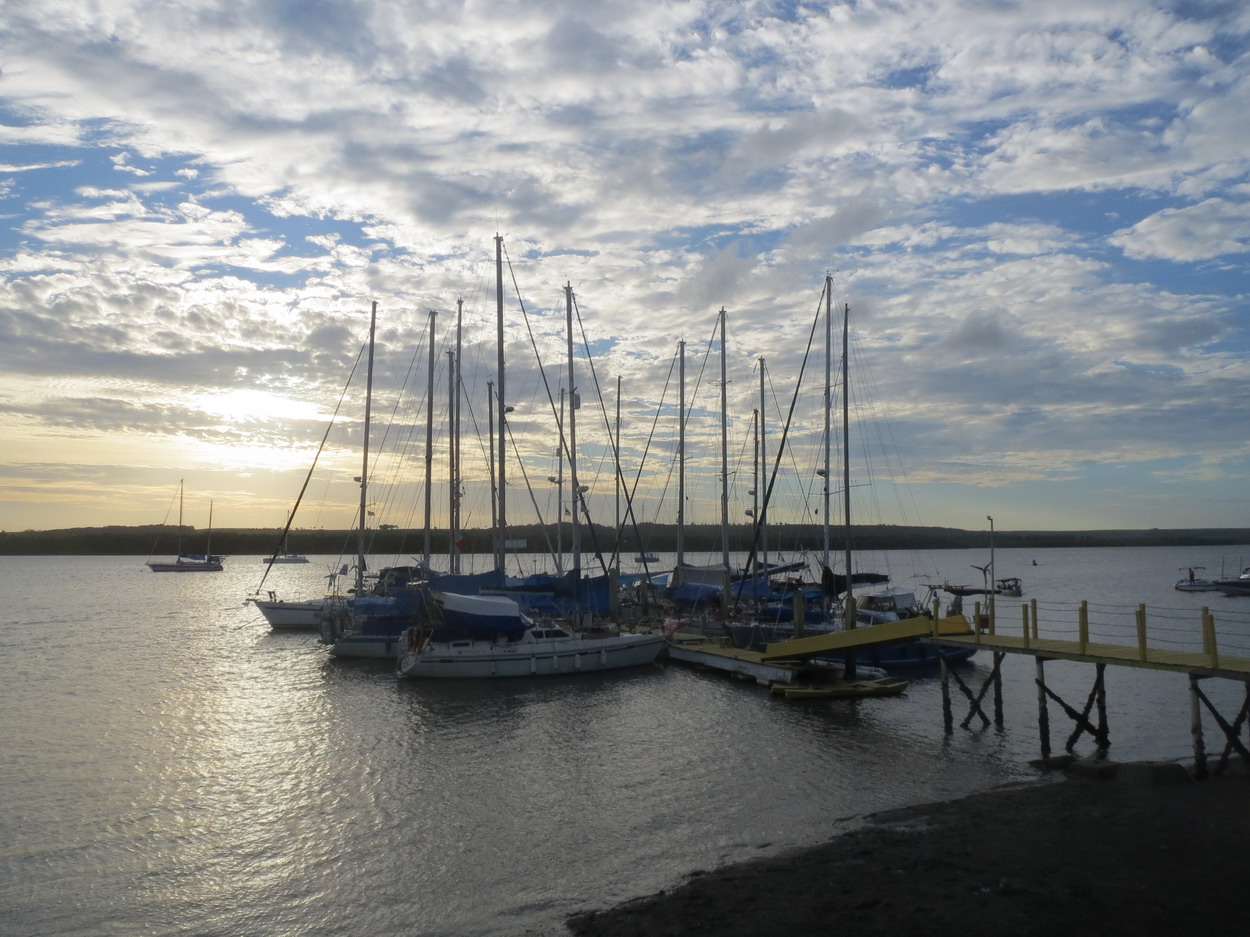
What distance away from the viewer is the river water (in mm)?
13633

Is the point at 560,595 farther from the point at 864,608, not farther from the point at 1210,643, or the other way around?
the point at 1210,643

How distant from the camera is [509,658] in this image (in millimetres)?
33219

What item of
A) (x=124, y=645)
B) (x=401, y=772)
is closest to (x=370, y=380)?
(x=124, y=645)

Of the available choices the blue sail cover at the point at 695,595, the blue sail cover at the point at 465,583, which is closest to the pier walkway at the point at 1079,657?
the blue sail cover at the point at 695,595

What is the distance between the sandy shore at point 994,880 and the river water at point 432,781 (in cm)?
141

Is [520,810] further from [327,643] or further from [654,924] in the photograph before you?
[327,643]

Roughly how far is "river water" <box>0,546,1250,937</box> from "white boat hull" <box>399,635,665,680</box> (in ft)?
2.05

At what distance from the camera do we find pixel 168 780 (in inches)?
821

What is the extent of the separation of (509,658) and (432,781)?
13188mm

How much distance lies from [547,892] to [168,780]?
12.1 meters

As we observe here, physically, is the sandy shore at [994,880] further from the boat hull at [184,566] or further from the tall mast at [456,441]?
the boat hull at [184,566]

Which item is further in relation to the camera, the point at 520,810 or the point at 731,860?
the point at 520,810

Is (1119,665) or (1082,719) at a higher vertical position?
(1119,665)

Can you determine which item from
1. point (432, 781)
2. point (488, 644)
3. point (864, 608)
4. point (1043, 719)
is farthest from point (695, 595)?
point (432, 781)
